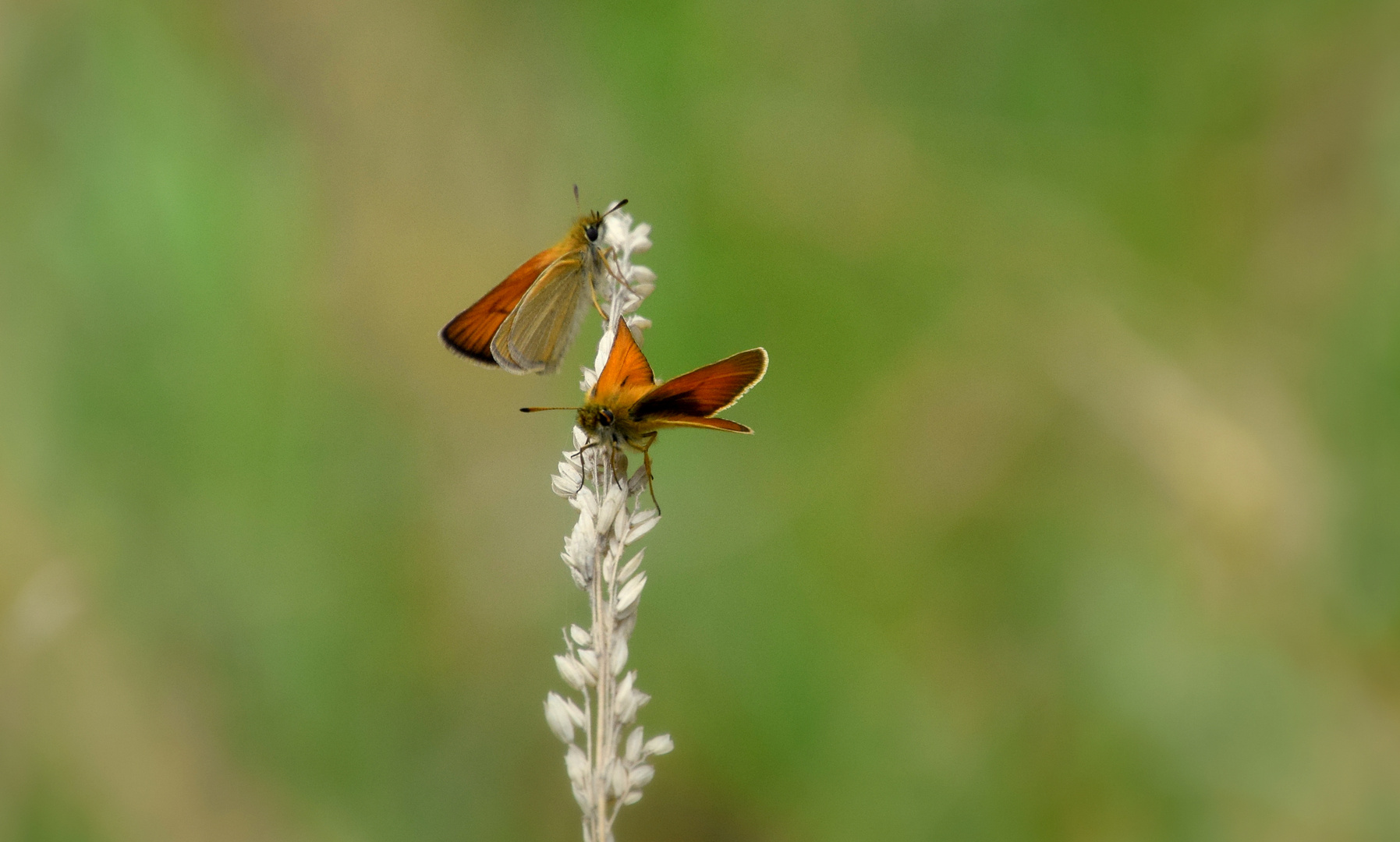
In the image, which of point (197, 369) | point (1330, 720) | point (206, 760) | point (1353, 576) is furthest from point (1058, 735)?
point (197, 369)

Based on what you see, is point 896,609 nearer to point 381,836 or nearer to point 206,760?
point 381,836

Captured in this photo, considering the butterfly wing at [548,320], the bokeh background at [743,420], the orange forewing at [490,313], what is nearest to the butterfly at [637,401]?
the butterfly wing at [548,320]

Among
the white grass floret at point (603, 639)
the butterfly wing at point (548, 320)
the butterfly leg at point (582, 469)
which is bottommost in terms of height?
the white grass floret at point (603, 639)

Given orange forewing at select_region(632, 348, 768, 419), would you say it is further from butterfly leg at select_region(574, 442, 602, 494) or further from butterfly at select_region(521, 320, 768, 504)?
butterfly leg at select_region(574, 442, 602, 494)

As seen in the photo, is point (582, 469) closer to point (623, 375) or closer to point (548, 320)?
point (623, 375)

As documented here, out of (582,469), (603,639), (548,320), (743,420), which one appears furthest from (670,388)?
(743,420)

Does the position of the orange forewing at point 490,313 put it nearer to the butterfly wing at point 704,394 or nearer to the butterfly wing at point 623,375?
the butterfly wing at point 623,375

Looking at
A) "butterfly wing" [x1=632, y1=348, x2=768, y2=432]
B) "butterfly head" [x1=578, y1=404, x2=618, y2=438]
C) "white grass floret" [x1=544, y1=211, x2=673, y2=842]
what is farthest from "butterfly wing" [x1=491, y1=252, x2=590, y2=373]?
"butterfly wing" [x1=632, y1=348, x2=768, y2=432]
